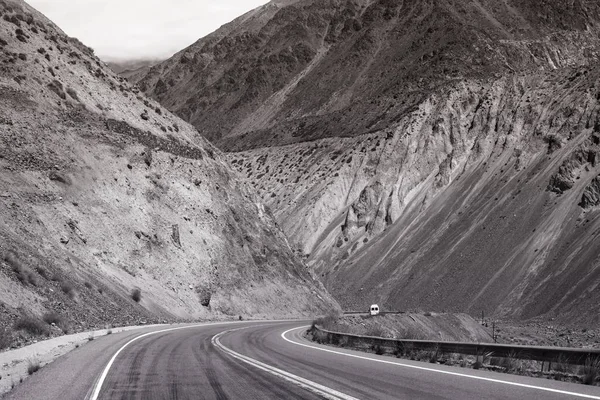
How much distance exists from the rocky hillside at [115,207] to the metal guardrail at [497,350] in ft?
46.4

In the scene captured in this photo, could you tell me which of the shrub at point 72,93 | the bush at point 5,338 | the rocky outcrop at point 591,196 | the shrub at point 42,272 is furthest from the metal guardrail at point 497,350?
the rocky outcrop at point 591,196

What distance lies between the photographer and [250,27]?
16862 cm

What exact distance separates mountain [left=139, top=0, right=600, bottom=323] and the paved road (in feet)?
107

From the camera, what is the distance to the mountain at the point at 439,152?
54.7m

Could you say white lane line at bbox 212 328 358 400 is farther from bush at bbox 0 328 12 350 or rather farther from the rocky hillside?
the rocky hillside

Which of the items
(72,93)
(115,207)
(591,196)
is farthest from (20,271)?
(591,196)

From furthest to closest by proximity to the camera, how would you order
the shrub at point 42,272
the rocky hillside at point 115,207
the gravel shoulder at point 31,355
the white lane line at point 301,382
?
the rocky hillside at point 115,207
the shrub at point 42,272
the gravel shoulder at point 31,355
the white lane line at point 301,382

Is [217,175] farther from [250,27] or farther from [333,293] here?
[250,27]

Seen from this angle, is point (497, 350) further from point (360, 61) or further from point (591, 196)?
point (360, 61)

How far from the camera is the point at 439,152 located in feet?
253

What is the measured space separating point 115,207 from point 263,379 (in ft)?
109

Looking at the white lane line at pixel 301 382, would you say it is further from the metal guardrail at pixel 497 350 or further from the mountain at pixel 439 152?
the mountain at pixel 439 152

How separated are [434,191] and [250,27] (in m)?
111

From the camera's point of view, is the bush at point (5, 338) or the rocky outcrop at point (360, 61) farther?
the rocky outcrop at point (360, 61)
